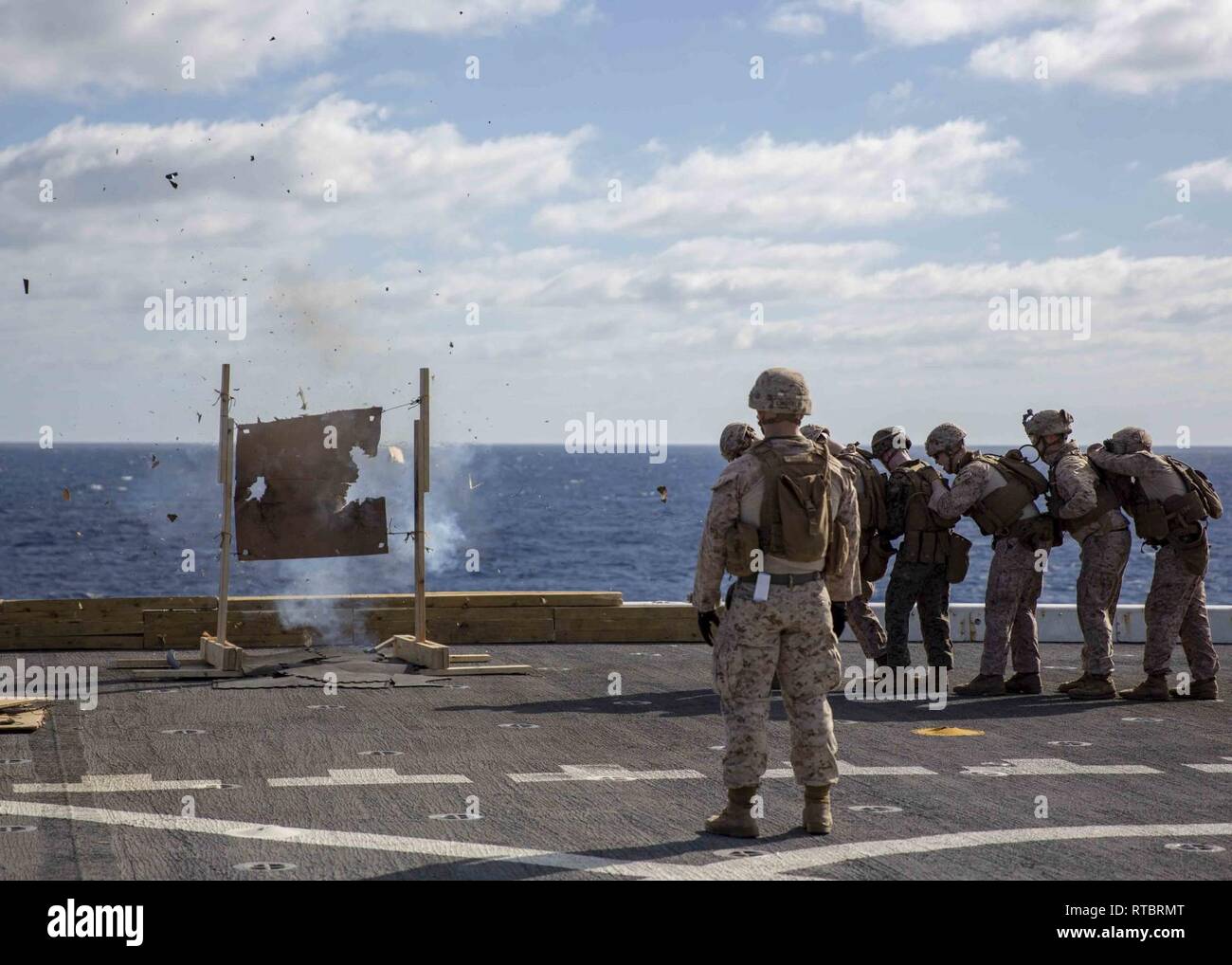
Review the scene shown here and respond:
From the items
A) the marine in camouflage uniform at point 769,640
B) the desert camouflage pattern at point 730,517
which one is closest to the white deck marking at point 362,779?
the marine in camouflage uniform at point 769,640

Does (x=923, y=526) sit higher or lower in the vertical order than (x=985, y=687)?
higher

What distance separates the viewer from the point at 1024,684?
1388cm

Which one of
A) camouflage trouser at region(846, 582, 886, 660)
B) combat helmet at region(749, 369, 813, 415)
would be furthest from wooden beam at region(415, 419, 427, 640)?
combat helmet at region(749, 369, 813, 415)

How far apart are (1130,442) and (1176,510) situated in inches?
27.2

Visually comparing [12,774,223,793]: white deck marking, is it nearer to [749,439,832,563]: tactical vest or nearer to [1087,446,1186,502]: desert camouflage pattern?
[749,439,832,563]: tactical vest

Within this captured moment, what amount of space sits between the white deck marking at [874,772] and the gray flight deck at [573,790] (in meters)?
0.03

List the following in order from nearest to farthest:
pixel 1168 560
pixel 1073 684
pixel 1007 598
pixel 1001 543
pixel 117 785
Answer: pixel 117 785
pixel 1168 560
pixel 1073 684
pixel 1007 598
pixel 1001 543

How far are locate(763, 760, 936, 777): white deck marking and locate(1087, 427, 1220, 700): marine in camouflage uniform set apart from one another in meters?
4.37

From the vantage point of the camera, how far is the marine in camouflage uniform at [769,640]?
791 cm

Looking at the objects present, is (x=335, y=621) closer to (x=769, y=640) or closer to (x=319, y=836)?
(x=319, y=836)

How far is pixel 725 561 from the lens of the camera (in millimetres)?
8086

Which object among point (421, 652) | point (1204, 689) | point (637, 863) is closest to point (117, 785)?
point (637, 863)

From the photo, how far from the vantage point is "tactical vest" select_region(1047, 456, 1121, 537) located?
44.7 ft
